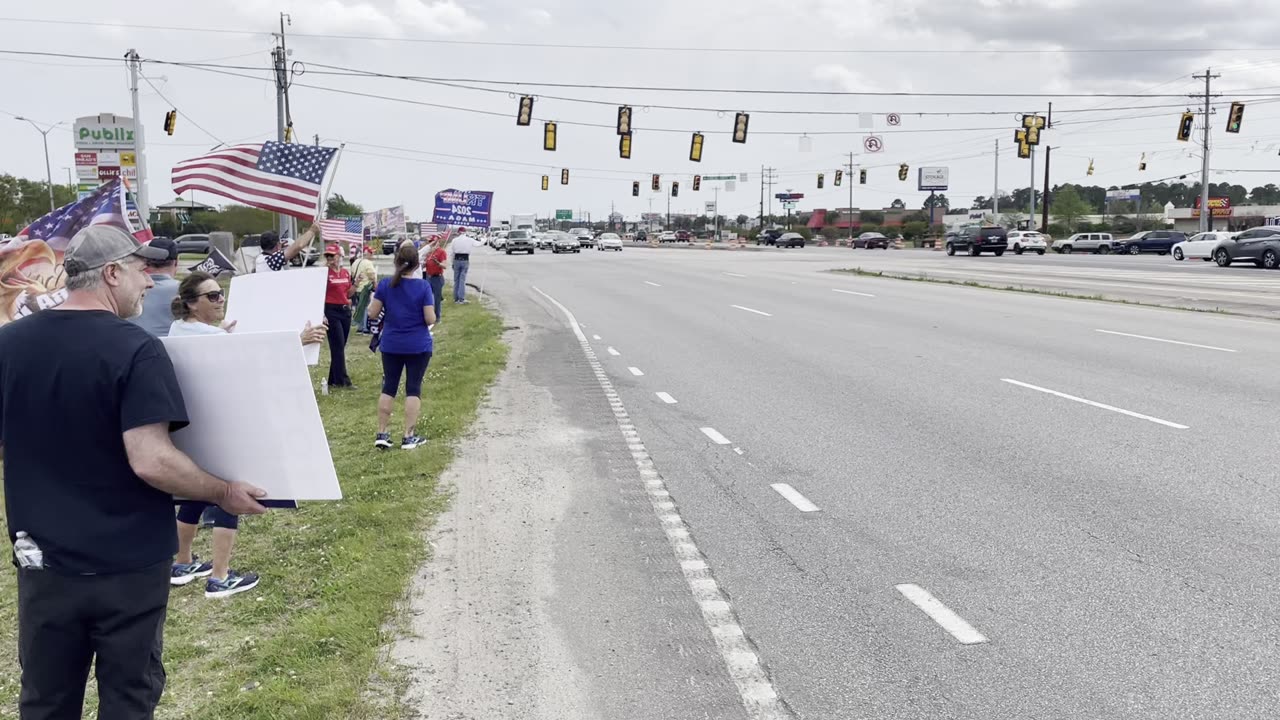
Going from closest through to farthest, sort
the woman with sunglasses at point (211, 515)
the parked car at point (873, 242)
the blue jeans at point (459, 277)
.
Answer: the woman with sunglasses at point (211, 515) → the blue jeans at point (459, 277) → the parked car at point (873, 242)

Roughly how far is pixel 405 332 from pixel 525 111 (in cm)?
3204

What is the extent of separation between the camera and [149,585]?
10.0 feet

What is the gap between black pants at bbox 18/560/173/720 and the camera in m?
2.95

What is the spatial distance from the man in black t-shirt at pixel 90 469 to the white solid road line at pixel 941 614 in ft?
10.5

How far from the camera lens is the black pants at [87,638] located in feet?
9.68

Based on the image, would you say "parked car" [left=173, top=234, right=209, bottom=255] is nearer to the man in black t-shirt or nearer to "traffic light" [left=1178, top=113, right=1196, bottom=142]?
"traffic light" [left=1178, top=113, right=1196, bottom=142]

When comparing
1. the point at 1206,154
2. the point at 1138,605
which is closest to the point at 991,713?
the point at 1138,605

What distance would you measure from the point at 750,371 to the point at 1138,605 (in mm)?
7999

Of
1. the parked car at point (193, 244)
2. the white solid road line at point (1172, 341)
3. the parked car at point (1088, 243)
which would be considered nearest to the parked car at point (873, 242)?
the parked car at point (1088, 243)

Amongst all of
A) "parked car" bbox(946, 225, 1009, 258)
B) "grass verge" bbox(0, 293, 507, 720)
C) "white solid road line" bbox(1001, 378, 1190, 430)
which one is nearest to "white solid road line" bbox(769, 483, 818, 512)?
"grass verge" bbox(0, 293, 507, 720)

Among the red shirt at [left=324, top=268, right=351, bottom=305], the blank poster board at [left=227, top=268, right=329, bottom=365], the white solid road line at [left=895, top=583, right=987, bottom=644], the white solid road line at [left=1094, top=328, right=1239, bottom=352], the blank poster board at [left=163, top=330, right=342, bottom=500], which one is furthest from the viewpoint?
the white solid road line at [left=1094, top=328, right=1239, bottom=352]

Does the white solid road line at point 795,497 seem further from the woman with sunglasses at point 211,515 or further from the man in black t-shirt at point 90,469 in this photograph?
the man in black t-shirt at point 90,469

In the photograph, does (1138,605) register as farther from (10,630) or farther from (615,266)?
(615,266)

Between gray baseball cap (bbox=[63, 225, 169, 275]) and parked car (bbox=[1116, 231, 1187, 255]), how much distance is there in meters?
65.3
